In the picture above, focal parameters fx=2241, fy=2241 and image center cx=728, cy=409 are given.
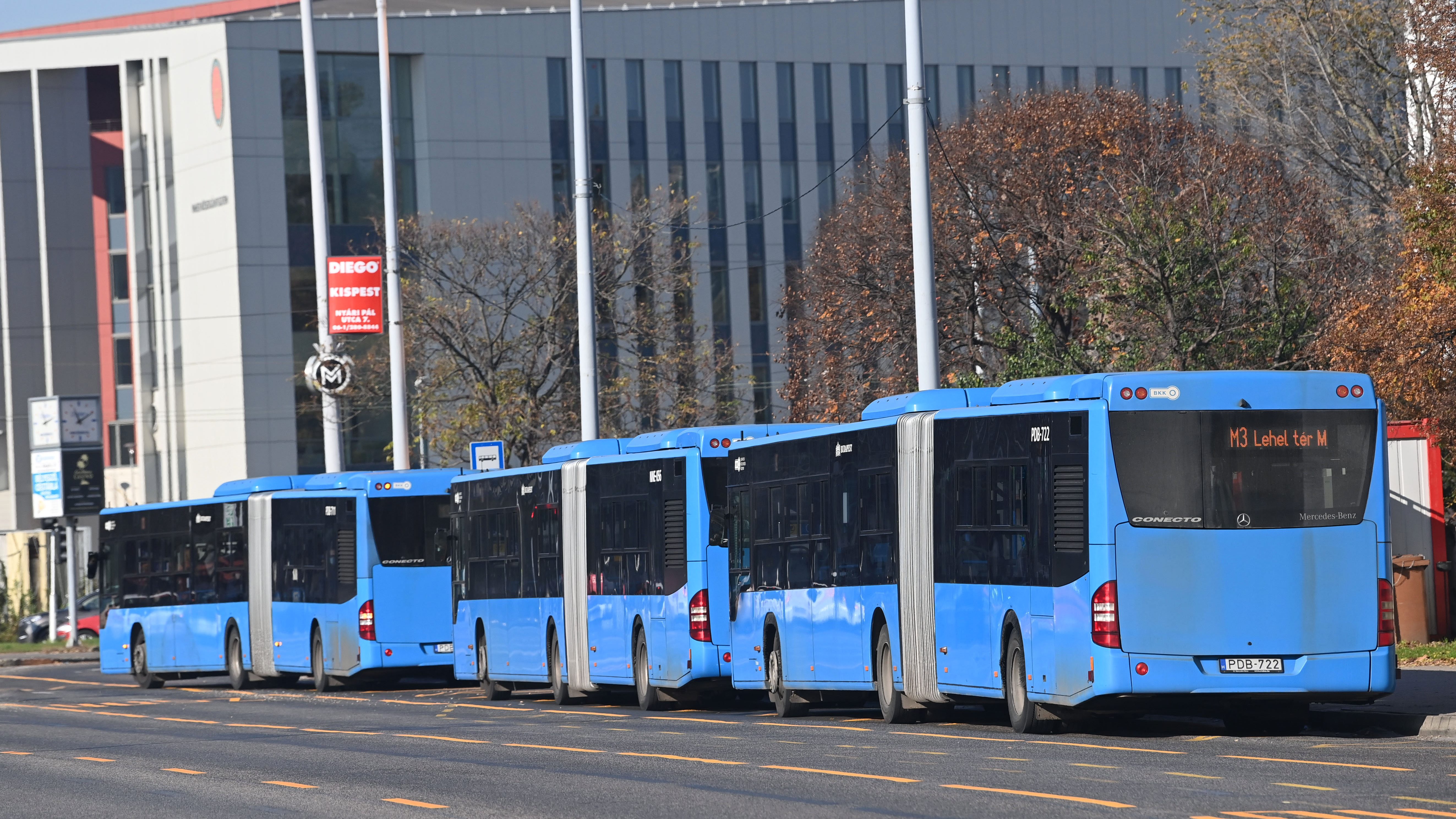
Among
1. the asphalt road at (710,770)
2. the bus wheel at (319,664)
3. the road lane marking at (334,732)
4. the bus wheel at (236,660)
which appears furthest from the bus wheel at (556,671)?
the bus wheel at (236,660)

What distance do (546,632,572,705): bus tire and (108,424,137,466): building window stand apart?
181 ft

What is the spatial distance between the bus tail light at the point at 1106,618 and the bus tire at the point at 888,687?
3.57 m

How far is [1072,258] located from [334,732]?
2151 cm

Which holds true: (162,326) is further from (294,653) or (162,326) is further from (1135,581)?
(1135,581)

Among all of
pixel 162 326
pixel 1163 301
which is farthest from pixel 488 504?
pixel 162 326

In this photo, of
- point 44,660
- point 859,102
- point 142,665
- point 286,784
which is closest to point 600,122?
point 859,102

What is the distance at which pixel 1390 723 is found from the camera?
58.0ft

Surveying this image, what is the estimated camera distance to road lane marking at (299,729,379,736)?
2152 cm

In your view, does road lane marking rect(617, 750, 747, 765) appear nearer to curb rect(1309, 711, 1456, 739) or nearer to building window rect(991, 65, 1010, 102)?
curb rect(1309, 711, 1456, 739)

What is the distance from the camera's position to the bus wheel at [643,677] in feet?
80.9

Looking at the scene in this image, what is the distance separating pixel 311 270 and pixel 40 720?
→ 42316 mm

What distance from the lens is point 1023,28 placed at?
249 feet

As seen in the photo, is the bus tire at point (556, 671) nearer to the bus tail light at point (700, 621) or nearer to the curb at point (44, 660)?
the bus tail light at point (700, 621)

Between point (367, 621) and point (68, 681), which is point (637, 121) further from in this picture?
point (367, 621)
